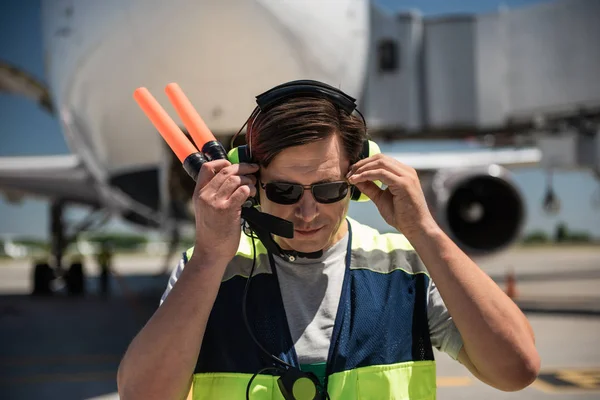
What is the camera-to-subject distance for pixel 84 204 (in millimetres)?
10641

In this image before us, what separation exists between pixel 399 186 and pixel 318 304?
0.28m

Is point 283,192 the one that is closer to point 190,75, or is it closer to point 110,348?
point 190,75

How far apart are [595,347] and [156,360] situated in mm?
4661

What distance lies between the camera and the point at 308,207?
109cm

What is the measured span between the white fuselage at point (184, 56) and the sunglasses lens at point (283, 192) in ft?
7.63

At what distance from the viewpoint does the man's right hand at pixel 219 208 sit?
988mm

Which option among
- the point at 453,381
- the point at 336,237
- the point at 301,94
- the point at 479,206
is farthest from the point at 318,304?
the point at 479,206

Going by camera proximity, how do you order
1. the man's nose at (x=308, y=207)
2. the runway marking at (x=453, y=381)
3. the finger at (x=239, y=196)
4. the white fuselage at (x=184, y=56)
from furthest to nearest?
the runway marking at (x=453, y=381), the white fuselage at (x=184, y=56), the man's nose at (x=308, y=207), the finger at (x=239, y=196)

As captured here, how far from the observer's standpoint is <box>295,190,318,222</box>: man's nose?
1.09 m

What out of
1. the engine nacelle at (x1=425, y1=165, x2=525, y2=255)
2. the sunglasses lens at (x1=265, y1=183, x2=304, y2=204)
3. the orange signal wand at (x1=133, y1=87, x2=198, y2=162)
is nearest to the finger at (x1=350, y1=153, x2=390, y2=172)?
the sunglasses lens at (x1=265, y1=183, x2=304, y2=204)

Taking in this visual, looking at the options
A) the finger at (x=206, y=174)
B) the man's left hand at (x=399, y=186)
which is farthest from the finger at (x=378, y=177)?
the finger at (x=206, y=174)

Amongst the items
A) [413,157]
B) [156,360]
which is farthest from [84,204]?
[156,360]

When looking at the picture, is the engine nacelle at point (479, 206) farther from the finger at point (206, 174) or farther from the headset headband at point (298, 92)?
the finger at point (206, 174)

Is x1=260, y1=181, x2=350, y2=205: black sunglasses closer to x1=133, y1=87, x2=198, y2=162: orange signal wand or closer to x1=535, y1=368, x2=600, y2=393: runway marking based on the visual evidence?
x1=133, y1=87, x2=198, y2=162: orange signal wand
